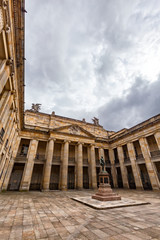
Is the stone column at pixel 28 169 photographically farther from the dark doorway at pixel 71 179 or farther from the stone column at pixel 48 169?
the dark doorway at pixel 71 179

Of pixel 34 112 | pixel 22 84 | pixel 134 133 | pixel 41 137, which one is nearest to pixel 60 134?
pixel 41 137

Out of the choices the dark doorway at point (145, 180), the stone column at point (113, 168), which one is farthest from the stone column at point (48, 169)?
the dark doorway at point (145, 180)

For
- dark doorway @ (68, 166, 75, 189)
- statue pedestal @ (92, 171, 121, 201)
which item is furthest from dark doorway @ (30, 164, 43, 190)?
statue pedestal @ (92, 171, 121, 201)

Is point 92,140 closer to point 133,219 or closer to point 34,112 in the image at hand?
point 34,112

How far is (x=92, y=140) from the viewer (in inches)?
862

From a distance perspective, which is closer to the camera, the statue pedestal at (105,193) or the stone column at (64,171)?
the statue pedestal at (105,193)

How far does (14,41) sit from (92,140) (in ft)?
60.4

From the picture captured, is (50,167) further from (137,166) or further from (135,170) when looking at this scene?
(137,166)

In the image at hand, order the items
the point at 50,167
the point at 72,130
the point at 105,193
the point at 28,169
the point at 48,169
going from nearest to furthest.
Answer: the point at 105,193 < the point at 28,169 < the point at 48,169 < the point at 50,167 < the point at 72,130

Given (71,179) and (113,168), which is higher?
(113,168)

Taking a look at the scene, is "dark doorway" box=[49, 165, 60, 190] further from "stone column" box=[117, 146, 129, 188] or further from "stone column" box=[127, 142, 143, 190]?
"stone column" box=[127, 142, 143, 190]

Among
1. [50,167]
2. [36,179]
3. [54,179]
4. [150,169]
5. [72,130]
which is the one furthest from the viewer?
[72,130]

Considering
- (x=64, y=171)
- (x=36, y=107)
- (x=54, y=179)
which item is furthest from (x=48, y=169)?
(x=36, y=107)

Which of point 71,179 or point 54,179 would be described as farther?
point 71,179
